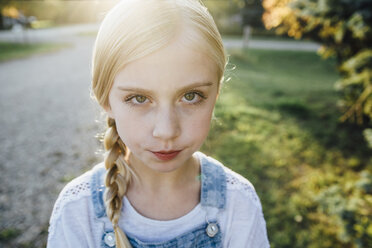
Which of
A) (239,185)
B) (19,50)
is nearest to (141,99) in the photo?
(239,185)

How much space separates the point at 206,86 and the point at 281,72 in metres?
11.6

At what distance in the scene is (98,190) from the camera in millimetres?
1385

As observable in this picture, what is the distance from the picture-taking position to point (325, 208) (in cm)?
286

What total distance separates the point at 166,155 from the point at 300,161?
347 centimetres

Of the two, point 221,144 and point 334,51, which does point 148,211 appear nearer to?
point 221,144

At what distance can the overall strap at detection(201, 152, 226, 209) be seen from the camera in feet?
4.63

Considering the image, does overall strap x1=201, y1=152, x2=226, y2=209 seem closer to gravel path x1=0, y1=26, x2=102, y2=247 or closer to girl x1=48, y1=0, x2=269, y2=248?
girl x1=48, y1=0, x2=269, y2=248

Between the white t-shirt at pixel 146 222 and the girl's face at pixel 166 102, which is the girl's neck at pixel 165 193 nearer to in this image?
the white t-shirt at pixel 146 222

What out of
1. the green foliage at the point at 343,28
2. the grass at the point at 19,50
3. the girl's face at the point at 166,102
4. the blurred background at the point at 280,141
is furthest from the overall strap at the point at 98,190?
the grass at the point at 19,50

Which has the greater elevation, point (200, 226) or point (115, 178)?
point (115, 178)

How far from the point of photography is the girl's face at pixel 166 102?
108 centimetres

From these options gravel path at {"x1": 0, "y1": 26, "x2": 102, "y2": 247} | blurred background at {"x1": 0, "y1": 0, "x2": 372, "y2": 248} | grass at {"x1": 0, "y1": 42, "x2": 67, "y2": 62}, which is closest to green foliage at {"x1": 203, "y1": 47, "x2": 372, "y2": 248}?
blurred background at {"x1": 0, "y1": 0, "x2": 372, "y2": 248}

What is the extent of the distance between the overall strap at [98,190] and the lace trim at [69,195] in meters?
0.03

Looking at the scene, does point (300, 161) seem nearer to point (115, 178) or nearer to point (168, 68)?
point (115, 178)
